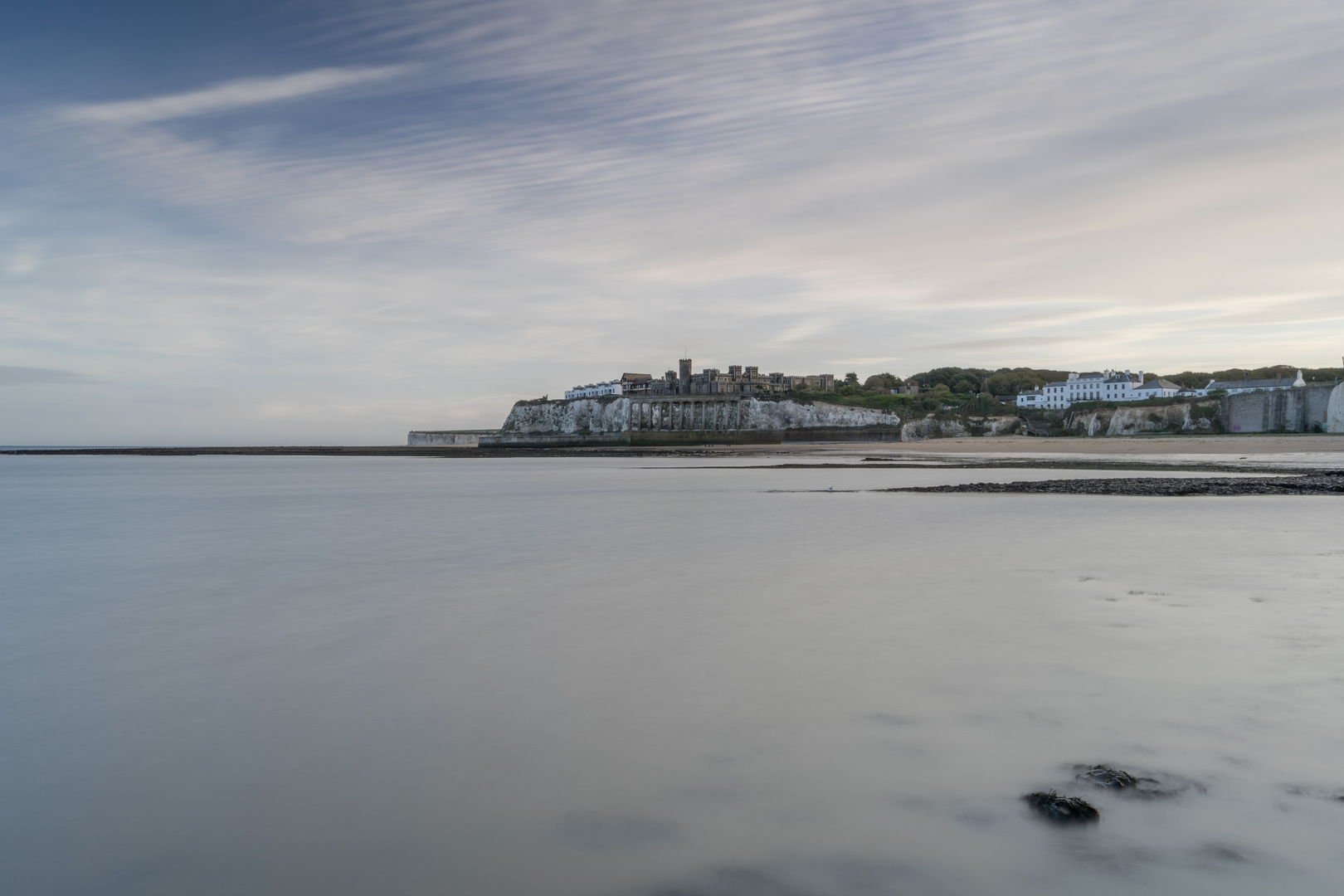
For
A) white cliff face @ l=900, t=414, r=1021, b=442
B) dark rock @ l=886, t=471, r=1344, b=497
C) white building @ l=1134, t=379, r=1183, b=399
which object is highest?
white building @ l=1134, t=379, r=1183, b=399

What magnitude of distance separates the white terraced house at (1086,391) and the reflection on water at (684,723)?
13004 centimetres

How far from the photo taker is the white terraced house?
123 m

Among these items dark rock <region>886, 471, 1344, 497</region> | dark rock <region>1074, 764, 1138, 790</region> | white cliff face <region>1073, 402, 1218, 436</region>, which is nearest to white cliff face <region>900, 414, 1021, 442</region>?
white cliff face <region>1073, 402, 1218, 436</region>

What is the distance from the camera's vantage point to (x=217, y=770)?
10.4ft

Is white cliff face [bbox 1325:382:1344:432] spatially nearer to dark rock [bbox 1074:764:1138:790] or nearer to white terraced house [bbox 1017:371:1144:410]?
dark rock [bbox 1074:764:1138:790]

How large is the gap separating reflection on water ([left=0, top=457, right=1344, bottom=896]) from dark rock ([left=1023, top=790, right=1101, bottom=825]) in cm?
6

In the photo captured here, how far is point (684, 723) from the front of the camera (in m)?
3.60

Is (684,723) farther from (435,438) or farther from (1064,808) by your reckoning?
(435,438)

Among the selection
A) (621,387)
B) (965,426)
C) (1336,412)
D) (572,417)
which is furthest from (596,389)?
(1336,412)

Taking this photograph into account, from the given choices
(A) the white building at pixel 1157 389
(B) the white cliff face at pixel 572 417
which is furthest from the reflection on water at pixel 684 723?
(A) the white building at pixel 1157 389

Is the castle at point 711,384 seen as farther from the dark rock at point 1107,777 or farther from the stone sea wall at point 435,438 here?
the dark rock at point 1107,777

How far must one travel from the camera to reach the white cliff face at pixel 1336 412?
52.5 m

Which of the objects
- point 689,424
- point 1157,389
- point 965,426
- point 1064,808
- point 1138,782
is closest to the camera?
point 1064,808

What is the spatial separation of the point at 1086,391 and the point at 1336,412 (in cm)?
7736
